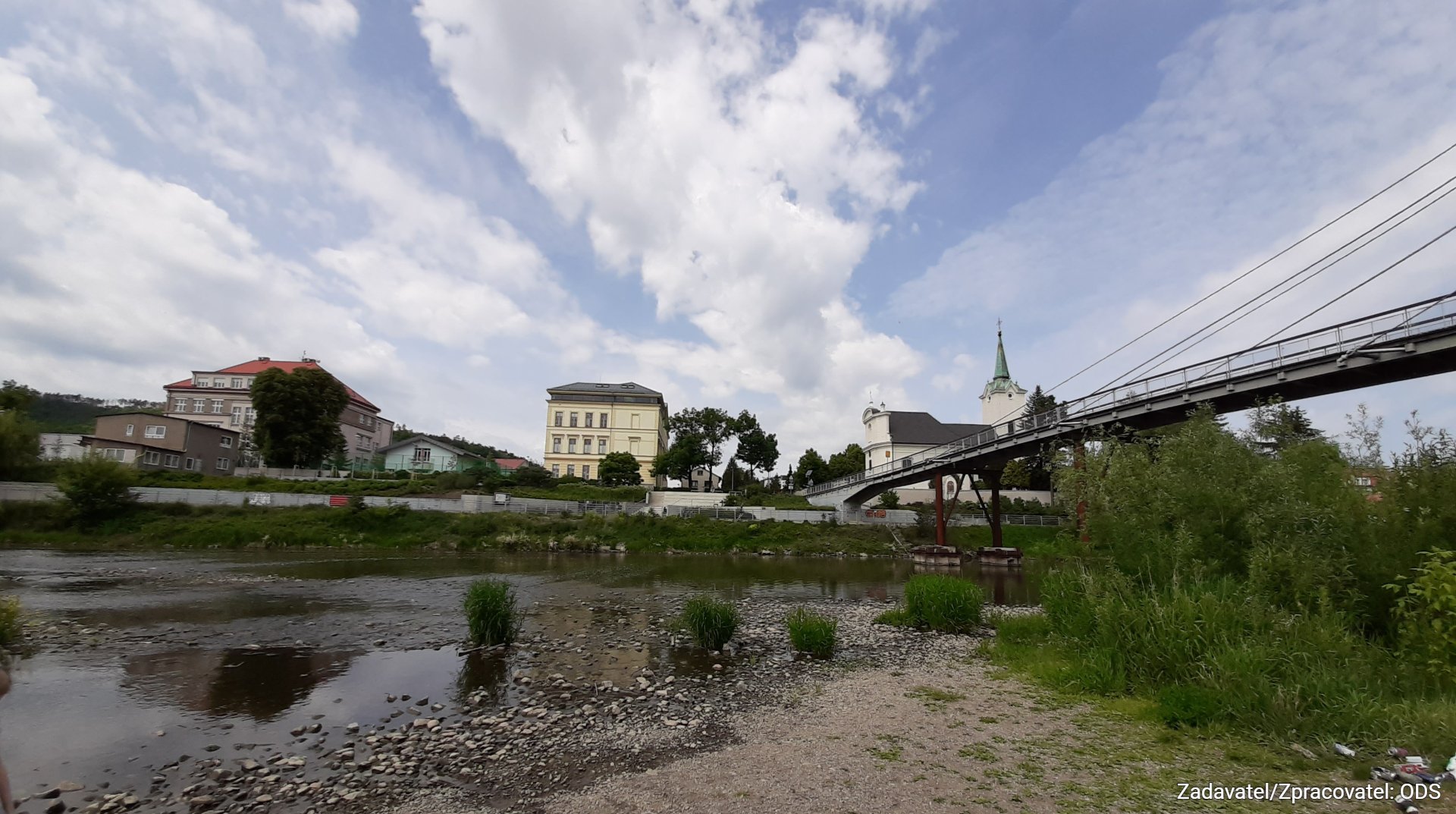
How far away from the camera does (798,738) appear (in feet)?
26.4

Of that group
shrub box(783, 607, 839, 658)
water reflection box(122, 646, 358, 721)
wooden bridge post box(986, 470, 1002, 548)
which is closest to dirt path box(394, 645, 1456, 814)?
shrub box(783, 607, 839, 658)

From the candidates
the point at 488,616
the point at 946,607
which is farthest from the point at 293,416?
the point at 946,607

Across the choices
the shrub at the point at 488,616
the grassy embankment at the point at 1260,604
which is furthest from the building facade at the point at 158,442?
the grassy embankment at the point at 1260,604

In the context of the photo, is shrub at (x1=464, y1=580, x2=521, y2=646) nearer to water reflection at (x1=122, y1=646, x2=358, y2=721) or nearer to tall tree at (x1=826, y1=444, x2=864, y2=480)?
water reflection at (x1=122, y1=646, x2=358, y2=721)

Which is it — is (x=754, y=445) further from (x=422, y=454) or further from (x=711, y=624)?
(x=711, y=624)

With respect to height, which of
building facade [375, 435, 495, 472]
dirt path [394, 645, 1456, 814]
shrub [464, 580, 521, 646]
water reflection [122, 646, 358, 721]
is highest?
building facade [375, 435, 495, 472]

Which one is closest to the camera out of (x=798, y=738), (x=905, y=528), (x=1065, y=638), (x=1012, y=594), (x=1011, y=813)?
(x=1011, y=813)

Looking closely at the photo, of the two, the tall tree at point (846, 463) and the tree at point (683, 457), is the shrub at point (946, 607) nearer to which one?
the tree at point (683, 457)

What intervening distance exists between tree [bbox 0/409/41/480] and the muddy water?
64.8ft

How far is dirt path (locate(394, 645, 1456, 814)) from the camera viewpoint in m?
5.85

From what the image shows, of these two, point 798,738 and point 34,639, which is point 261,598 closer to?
point 34,639

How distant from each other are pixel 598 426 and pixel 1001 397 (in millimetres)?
58930

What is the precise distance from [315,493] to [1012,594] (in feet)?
162

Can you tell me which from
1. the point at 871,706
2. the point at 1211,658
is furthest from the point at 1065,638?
the point at 871,706
